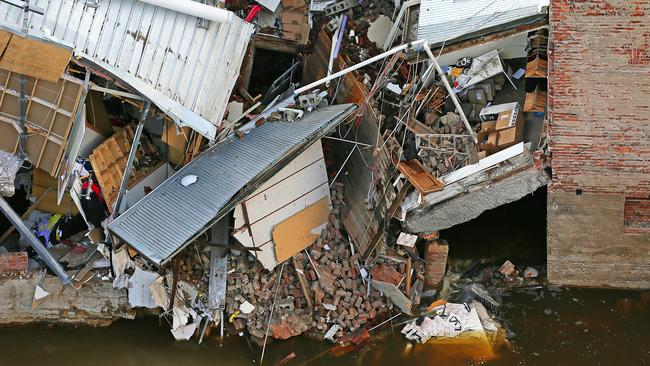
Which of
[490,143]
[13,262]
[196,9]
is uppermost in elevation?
[196,9]

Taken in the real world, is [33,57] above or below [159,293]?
above

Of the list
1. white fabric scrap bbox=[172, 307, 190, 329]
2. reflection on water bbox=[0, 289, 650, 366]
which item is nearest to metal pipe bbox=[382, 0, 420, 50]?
reflection on water bbox=[0, 289, 650, 366]

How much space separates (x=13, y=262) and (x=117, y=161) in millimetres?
2166

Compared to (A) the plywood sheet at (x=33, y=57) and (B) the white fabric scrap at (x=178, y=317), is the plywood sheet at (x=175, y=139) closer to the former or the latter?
(A) the plywood sheet at (x=33, y=57)

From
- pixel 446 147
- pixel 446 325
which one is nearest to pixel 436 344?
pixel 446 325

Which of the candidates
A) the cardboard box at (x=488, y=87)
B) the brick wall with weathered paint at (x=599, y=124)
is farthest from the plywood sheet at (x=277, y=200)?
the brick wall with weathered paint at (x=599, y=124)

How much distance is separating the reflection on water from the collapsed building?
25 centimetres

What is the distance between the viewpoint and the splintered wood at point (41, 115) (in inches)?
482

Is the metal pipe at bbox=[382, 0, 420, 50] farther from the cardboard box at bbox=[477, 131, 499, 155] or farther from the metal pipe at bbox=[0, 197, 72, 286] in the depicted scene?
the metal pipe at bbox=[0, 197, 72, 286]

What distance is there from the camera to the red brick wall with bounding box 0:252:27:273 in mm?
13234

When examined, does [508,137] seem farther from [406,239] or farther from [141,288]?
[141,288]

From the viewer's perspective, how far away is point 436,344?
43.0 ft

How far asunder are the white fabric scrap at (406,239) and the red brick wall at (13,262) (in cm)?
564

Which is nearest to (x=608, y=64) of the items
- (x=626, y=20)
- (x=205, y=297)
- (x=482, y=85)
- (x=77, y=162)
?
(x=626, y=20)
